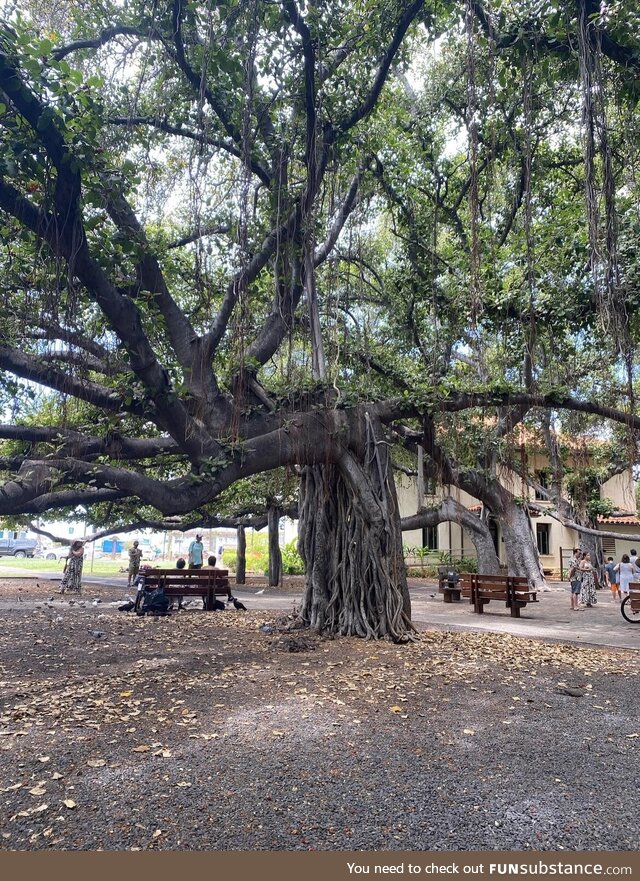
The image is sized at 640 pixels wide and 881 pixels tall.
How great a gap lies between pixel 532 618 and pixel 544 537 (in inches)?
658

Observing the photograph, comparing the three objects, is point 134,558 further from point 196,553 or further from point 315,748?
point 315,748

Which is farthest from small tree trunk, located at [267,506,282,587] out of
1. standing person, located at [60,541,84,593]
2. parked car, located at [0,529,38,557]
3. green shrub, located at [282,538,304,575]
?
parked car, located at [0,529,38,557]

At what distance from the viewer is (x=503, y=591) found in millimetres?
11539

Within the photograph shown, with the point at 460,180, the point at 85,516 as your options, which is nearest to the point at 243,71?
the point at 460,180

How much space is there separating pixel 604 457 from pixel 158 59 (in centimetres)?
1405

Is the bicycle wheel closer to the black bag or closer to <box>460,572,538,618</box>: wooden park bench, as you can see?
<box>460,572,538,618</box>: wooden park bench

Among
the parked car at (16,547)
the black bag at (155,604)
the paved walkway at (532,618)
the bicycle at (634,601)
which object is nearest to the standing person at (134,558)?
the paved walkway at (532,618)

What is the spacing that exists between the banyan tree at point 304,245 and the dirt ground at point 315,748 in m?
1.74

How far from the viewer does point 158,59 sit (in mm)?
6441

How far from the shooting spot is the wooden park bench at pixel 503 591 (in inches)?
441

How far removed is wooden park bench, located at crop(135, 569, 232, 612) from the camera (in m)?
11.2

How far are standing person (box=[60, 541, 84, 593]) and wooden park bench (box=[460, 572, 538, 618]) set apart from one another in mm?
9709

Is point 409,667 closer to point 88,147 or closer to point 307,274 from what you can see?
point 307,274

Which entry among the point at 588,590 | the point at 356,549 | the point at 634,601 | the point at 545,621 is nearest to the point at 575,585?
the point at 588,590
